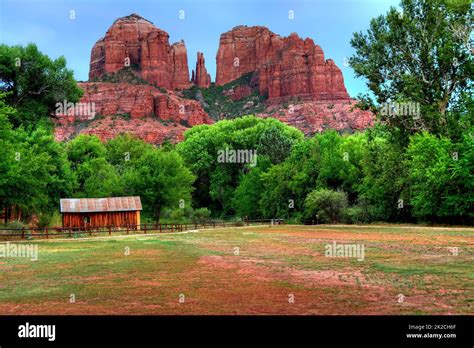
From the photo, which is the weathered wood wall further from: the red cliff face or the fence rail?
the red cliff face

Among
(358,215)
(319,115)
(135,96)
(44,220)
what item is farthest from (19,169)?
(135,96)

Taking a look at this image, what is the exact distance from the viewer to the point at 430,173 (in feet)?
123

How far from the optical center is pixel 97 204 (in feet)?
148

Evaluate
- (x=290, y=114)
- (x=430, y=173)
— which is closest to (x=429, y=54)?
(x=430, y=173)

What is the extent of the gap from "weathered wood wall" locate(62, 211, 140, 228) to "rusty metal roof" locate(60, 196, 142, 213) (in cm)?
66

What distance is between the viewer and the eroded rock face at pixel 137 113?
→ 148750 millimetres

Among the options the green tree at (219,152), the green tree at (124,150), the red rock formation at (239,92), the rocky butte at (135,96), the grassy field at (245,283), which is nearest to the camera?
the grassy field at (245,283)

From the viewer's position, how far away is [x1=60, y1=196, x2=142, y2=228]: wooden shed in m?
44.1

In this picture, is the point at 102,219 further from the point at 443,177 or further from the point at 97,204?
the point at 443,177

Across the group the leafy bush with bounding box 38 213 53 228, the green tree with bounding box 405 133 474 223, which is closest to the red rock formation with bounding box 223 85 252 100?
the leafy bush with bounding box 38 213 53 228

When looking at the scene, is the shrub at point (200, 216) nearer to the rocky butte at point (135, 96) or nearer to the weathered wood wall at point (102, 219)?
the weathered wood wall at point (102, 219)

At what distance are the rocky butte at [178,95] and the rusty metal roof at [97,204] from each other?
98681 millimetres

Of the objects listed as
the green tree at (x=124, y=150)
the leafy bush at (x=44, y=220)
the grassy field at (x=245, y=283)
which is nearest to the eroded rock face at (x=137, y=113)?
the green tree at (x=124, y=150)
